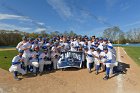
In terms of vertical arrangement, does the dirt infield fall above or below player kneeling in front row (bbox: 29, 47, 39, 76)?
below

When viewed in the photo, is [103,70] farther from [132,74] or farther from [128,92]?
[128,92]

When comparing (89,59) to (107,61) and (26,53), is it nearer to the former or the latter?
(107,61)

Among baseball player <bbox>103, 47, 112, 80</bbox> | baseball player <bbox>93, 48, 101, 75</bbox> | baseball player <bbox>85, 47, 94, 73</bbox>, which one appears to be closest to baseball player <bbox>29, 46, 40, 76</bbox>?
baseball player <bbox>85, 47, 94, 73</bbox>

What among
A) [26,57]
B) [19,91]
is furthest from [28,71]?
[19,91]

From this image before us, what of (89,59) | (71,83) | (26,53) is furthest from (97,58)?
(26,53)

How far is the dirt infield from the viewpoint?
927cm

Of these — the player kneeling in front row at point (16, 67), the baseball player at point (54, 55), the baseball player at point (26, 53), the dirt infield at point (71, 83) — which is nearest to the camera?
the dirt infield at point (71, 83)

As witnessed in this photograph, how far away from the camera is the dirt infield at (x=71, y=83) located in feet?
30.4

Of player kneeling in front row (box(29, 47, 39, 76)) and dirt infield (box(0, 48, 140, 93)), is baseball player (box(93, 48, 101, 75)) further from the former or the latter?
player kneeling in front row (box(29, 47, 39, 76))

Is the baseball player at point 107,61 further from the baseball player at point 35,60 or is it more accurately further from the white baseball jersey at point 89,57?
the baseball player at point 35,60

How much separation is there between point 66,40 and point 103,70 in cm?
396

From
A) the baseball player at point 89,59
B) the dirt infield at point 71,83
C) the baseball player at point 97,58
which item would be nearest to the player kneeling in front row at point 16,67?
the dirt infield at point 71,83

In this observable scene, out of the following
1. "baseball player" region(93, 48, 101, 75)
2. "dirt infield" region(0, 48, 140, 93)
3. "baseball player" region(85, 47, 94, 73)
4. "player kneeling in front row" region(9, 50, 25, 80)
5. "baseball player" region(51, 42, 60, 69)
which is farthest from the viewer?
"baseball player" region(51, 42, 60, 69)

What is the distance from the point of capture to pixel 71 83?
10.4m
